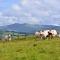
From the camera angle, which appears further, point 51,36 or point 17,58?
point 51,36

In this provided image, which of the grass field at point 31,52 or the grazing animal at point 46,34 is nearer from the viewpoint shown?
the grass field at point 31,52

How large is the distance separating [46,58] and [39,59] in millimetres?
1062

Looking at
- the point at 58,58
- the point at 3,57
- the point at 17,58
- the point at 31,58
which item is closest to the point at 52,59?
the point at 58,58

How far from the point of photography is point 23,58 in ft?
70.8

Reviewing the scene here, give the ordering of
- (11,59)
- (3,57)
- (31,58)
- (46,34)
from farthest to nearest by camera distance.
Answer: (46,34) → (3,57) → (11,59) → (31,58)

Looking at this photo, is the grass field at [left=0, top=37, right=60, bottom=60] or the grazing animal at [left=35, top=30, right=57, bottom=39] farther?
the grazing animal at [left=35, top=30, right=57, bottom=39]

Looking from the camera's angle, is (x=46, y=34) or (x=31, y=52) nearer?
(x=31, y=52)

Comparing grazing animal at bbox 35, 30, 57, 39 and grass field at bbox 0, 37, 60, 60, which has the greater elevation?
grazing animal at bbox 35, 30, 57, 39

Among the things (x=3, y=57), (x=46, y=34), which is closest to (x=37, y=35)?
(x=46, y=34)

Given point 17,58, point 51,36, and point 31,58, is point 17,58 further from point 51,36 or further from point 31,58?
point 51,36

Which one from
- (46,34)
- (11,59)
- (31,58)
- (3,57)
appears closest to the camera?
(31,58)

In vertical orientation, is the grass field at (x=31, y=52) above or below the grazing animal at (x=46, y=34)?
below

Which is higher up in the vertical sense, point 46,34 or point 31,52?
point 46,34

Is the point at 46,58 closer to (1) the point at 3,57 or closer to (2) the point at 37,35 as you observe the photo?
(1) the point at 3,57
